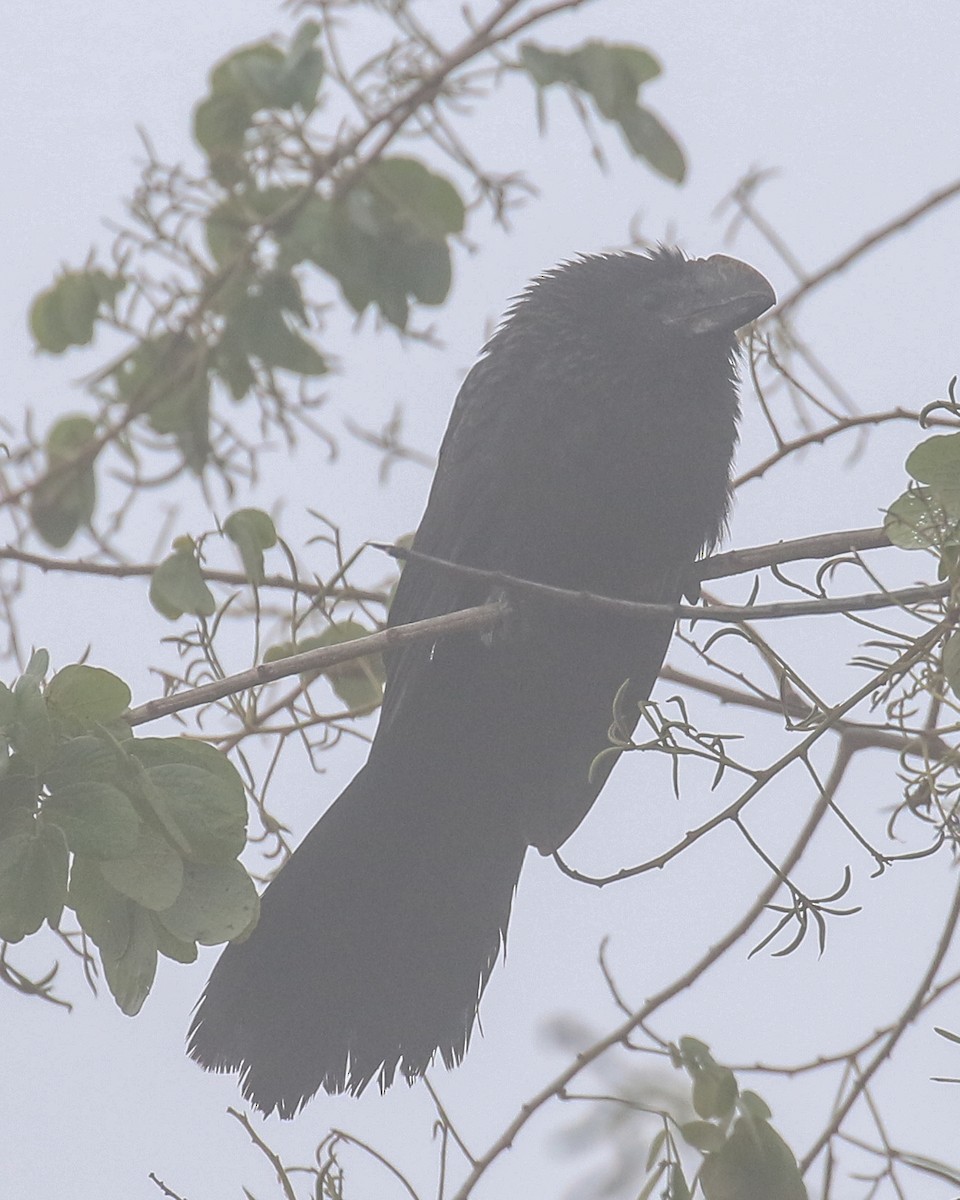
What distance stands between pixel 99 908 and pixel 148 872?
98 mm

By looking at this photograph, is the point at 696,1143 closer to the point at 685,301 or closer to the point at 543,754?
the point at 543,754

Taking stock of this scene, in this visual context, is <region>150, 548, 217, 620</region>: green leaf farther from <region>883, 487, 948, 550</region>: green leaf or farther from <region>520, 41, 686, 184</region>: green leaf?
<region>883, 487, 948, 550</region>: green leaf

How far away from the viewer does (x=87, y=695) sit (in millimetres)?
1982

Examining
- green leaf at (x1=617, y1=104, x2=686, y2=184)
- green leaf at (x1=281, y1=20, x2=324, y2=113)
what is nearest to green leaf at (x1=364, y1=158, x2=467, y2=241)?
green leaf at (x1=281, y1=20, x2=324, y2=113)

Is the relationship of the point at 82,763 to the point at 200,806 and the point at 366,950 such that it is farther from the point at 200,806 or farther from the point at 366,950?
the point at 366,950

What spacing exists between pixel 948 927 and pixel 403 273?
115cm

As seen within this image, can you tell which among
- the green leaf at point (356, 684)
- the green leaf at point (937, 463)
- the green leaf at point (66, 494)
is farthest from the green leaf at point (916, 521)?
the green leaf at point (356, 684)

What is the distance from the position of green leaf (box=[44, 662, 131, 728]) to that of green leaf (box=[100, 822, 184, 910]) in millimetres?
159

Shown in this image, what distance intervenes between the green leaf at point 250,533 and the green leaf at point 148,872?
81cm

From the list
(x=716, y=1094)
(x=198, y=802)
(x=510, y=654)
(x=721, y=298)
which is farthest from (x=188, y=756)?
(x=721, y=298)

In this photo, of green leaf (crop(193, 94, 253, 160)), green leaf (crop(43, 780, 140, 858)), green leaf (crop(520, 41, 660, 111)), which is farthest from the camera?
green leaf (crop(193, 94, 253, 160))

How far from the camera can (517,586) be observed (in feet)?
7.29

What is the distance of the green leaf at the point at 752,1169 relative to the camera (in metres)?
1.90

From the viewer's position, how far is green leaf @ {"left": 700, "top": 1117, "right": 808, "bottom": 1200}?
1.90m
